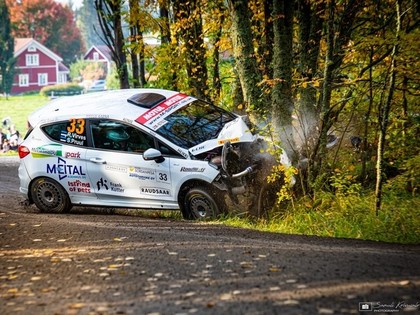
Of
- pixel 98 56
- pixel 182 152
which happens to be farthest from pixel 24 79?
pixel 182 152

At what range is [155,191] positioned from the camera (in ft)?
34.2

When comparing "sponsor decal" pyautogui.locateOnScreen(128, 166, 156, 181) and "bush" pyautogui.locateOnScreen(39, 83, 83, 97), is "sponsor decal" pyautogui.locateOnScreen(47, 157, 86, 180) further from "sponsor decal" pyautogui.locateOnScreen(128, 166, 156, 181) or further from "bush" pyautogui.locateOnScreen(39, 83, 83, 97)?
"bush" pyautogui.locateOnScreen(39, 83, 83, 97)

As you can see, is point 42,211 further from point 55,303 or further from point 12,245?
point 55,303

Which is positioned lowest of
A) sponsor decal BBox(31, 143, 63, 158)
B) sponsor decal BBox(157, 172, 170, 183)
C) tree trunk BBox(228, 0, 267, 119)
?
sponsor decal BBox(157, 172, 170, 183)

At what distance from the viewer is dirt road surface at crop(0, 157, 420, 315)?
4988mm

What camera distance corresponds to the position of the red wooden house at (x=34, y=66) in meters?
90.2

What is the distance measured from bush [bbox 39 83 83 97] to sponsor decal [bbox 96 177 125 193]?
234ft

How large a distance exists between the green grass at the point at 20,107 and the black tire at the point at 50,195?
149 feet

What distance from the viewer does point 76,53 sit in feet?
343

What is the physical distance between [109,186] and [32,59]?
86719 millimetres
